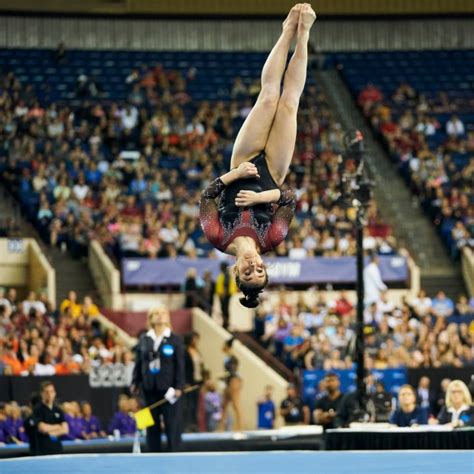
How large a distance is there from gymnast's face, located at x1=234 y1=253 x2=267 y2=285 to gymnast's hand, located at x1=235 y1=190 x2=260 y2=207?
38cm

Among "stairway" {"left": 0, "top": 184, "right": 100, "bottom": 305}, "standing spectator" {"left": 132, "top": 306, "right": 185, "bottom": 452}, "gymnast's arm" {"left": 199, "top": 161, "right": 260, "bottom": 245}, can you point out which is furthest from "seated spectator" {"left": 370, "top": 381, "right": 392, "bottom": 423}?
"stairway" {"left": 0, "top": 184, "right": 100, "bottom": 305}

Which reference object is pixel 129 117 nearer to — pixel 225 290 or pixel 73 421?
pixel 225 290

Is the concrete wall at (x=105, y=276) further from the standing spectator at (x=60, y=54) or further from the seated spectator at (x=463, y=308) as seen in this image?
the standing spectator at (x=60, y=54)

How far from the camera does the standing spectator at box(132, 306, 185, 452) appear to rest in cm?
1238

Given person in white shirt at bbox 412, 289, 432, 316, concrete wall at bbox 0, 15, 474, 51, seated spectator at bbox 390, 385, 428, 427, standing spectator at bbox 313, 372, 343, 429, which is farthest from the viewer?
concrete wall at bbox 0, 15, 474, 51

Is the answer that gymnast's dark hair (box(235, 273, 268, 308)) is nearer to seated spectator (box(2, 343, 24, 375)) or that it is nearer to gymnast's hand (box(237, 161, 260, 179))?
gymnast's hand (box(237, 161, 260, 179))

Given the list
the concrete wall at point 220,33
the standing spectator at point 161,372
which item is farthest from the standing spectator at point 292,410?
the concrete wall at point 220,33

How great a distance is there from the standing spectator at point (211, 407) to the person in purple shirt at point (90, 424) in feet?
6.49

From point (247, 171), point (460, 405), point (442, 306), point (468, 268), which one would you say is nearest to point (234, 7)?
point (468, 268)

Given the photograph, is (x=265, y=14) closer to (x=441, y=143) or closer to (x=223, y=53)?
(x=223, y=53)

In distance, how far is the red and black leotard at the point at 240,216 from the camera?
9.74 meters

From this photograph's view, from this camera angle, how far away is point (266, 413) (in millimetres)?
18281

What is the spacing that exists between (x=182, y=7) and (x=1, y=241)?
10.5 metres

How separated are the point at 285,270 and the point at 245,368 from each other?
9.30 ft
